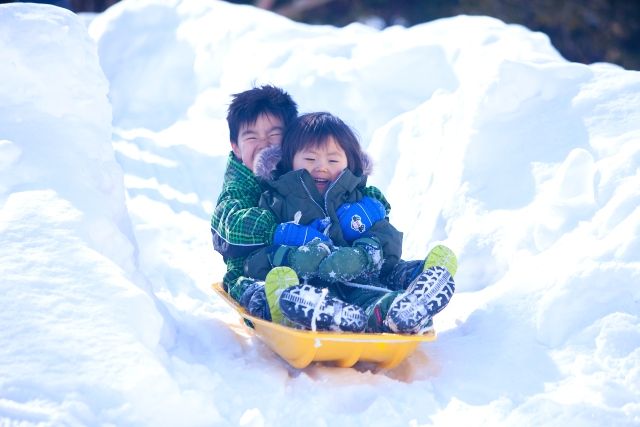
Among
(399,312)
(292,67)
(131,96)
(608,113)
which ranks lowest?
Result: (131,96)

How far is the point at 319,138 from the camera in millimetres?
3457

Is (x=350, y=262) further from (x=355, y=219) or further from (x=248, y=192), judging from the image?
(x=248, y=192)

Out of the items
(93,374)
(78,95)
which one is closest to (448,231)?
(78,95)

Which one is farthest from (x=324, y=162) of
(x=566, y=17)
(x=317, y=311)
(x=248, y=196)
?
(x=566, y=17)

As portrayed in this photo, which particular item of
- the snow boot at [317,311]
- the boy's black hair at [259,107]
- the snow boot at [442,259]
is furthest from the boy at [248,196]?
the snow boot at [442,259]

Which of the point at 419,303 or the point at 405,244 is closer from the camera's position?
the point at 419,303

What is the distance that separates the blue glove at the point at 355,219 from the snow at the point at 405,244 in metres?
0.48

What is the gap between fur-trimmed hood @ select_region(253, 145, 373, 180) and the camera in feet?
11.5

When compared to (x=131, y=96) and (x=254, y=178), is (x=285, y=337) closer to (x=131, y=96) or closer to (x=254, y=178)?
(x=254, y=178)

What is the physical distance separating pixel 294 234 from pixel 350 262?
282 mm

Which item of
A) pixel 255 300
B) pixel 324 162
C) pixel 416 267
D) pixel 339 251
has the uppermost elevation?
pixel 324 162

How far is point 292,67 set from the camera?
19.5 ft

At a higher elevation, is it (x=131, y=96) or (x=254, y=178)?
(x=254, y=178)

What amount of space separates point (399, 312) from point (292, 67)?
3.26 metres
